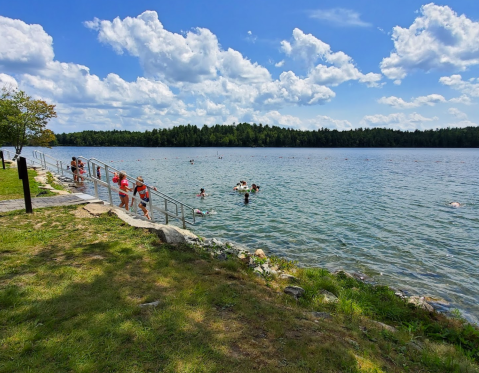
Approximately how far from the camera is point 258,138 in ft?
550

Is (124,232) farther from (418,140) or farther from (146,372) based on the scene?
(418,140)

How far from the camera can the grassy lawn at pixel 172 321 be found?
314 centimetres

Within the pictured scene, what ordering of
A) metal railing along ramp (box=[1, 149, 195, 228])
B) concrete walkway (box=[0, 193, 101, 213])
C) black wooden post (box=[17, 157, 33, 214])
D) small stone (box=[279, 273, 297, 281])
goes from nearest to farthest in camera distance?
small stone (box=[279, 273, 297, 281]) < black wooden post (box=[17, 157, 33, 214]) < concrete walkway (box=[0, 193, 101, 213]) < metal railing along ramp (box=[1, 149, 195, 228])

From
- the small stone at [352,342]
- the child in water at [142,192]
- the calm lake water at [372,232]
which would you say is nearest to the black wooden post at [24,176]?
the child in water at [142,192]

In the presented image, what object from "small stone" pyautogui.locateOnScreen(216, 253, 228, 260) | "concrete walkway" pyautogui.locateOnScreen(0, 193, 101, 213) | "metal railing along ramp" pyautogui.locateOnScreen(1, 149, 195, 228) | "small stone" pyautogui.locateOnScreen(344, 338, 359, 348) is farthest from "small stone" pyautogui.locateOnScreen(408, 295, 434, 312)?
"concrete walkway" pyautogui.locateOnScreen(0, 193, 101, 213)

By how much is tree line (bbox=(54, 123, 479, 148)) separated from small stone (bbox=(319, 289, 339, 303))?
155 metres

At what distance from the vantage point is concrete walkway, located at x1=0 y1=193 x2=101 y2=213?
377 inches

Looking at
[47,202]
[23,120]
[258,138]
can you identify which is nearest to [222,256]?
[47,202]

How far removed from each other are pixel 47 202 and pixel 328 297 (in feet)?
34.7

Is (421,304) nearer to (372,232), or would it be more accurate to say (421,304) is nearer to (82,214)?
(372,232)

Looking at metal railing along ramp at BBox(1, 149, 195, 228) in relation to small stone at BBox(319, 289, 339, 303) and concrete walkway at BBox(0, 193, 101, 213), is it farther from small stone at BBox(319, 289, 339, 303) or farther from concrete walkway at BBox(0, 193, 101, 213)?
small stone at BBox(319, 289, 339, 303)

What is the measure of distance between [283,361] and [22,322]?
3.41 meters

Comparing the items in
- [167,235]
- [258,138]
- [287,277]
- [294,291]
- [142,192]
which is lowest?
[287,277]

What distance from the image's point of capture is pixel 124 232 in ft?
25.3
